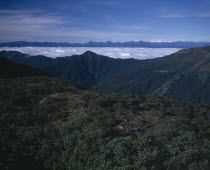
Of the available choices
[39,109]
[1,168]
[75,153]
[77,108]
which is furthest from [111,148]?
[39,109]

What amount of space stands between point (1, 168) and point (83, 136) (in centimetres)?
351

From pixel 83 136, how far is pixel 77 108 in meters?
5.35

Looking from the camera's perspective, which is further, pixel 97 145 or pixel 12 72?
pixel 12 72

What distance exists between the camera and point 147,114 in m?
14.3

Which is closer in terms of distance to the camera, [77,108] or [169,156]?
[169,156]

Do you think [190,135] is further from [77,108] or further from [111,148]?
[77,108]

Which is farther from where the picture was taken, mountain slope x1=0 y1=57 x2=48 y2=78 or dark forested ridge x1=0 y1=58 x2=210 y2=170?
mountain slope x1=0 y1=57 x2=48 y2=78

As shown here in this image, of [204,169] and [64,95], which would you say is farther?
[64,95]

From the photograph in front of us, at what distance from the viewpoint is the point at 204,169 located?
7156mm

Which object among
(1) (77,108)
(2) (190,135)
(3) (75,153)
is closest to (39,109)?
(1) (77,108)

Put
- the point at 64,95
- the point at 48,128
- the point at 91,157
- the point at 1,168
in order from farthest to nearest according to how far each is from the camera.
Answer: the point at 64,95 < the point at 48,128 < the point at 91,157 < the point at 1,168

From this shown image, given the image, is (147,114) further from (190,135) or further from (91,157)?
(91,157)

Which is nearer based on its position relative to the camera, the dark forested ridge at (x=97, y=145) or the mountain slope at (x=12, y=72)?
the dark forested ridge at (x=97, y=145)

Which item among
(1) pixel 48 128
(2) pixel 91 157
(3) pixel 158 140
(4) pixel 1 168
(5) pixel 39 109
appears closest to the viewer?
(4) pixel 1 168
